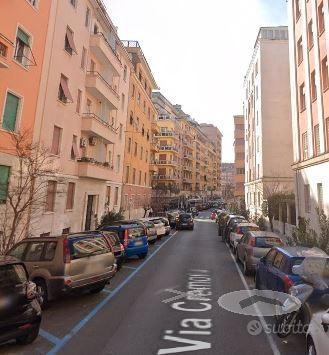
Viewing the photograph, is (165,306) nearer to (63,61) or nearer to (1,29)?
(1,29)

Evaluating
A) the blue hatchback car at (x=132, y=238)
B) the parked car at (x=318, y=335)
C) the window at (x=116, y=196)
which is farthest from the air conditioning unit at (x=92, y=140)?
the parked car at (x=318, y=335)

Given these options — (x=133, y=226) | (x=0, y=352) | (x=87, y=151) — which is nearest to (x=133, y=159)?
(x=87, y=151)

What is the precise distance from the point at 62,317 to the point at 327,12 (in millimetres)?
20032

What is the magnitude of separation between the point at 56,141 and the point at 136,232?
25.8 feet

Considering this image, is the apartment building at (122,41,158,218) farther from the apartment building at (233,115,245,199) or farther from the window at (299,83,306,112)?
the apartment building at (233,115,245,199)

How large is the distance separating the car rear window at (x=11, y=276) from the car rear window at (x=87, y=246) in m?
2.14

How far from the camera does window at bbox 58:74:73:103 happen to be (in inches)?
744

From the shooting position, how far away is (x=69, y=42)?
19312mm

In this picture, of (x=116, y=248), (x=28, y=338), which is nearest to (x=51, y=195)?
(x=116, y=248)

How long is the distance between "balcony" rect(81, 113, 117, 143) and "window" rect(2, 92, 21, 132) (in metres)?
7.12

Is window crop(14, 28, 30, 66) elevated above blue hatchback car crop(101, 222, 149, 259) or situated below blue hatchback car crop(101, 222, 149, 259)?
above

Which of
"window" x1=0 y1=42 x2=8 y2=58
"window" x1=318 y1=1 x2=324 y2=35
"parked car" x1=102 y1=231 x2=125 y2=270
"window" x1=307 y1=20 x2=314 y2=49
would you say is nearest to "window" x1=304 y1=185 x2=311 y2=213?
"window" x1=307 y1=20 x2=314 y2=49

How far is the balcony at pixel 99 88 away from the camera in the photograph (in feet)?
72.9

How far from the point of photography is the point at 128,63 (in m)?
33.2
